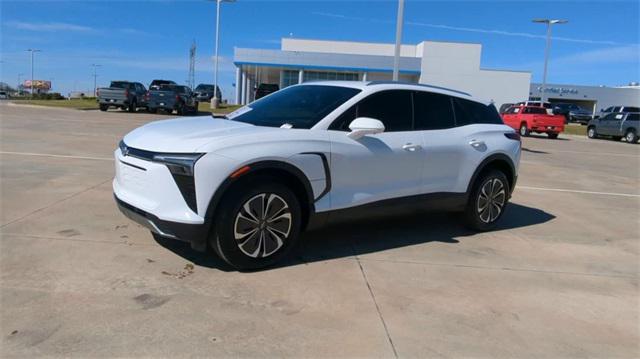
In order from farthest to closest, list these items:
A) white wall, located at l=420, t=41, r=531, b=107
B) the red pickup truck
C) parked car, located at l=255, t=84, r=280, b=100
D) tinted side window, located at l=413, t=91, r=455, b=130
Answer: white wall, located at l=420, t=41, r=531, b=107
parked car, located at l=255, t=84, r=280, b=100
the red pickup truck
tinted side window, located at l=413, t=91, r=455, b=130

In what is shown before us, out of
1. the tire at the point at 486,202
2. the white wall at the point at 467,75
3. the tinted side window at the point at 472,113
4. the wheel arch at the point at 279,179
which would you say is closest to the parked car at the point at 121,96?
the tinted side window at the point at 472,113

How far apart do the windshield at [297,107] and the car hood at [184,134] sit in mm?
279

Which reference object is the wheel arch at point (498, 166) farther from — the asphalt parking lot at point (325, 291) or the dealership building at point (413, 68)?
the dealership building at point (413, 68)

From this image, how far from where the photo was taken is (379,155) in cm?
525

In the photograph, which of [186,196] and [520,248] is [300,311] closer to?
[186,196]

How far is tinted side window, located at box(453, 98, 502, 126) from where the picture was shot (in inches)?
250

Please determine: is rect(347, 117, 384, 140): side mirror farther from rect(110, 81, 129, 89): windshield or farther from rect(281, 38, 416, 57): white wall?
rect(281, 38, 416, 57): white wall

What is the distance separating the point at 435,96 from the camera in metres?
6.13

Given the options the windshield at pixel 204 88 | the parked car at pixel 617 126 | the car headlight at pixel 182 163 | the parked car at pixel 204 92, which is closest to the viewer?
the car headlight at pixel 182 163

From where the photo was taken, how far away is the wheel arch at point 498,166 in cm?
630

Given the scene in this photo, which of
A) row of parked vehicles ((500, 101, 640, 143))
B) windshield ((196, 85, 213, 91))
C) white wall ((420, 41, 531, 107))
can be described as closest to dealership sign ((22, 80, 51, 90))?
windshield ((196, 85, 213, 91))

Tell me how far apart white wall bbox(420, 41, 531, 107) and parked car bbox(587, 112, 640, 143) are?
21870 millimetres

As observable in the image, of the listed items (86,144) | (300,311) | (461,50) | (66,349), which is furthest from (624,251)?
Answer: (461,50)

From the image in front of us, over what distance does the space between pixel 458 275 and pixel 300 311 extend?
1.75 metres
